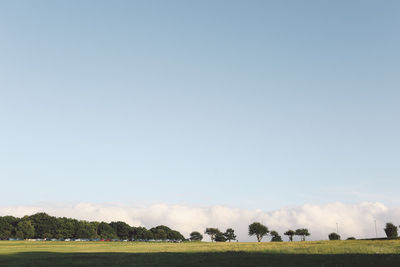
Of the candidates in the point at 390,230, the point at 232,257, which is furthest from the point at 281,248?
the point at 390,230

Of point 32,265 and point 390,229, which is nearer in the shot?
point 32,265

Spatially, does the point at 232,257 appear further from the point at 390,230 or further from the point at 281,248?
the point at 390,230

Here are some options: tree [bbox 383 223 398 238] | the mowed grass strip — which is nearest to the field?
the mowed grass strip

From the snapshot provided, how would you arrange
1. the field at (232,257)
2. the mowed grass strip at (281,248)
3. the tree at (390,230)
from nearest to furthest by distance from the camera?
the field at (232,257)
the mowed grass strip at (281,248)
the tree at (390,230)

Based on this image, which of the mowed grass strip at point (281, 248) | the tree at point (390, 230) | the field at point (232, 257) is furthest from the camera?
the tree at point (390, 230)

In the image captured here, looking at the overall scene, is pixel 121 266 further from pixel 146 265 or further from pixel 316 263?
pixel 316 263

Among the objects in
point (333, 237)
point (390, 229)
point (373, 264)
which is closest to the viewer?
point (373, 264)

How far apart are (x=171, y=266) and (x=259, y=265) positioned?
9.06 metres

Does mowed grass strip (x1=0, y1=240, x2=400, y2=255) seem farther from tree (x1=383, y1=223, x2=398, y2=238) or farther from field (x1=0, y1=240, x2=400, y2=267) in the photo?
tree (x1=383, y1=223, x2=398, y2=238)

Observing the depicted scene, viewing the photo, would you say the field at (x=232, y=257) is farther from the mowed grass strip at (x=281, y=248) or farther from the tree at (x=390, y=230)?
the tree at (x=390, y=230)

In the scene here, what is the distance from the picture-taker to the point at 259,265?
117 feet

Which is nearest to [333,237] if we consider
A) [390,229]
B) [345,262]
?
[390,229]

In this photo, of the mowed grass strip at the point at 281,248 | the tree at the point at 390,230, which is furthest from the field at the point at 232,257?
the tree at the point at 390,230

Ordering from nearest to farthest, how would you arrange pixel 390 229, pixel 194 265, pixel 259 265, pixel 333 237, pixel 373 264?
pixel 373 264, pixel 259 265, pixel 194 265, pixel 390 229, pixel 333 237
